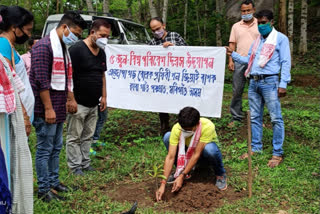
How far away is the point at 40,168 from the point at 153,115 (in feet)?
12.6

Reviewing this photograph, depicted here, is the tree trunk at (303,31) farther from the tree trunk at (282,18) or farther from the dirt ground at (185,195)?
the dirt ground at (185,195)

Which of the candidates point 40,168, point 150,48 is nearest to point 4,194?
point 40,168

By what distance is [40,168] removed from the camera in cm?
324

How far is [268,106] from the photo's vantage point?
415 centimetres

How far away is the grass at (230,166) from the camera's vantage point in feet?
10.6

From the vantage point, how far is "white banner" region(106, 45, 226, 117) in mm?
5109

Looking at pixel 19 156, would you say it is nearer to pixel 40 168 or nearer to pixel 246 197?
pixel 40 168

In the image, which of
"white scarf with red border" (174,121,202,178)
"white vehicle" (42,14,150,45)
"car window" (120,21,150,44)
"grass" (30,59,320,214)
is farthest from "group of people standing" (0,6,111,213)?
"car window" (120,21,150,44)

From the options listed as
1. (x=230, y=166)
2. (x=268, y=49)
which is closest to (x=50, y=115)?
(x=230, y=166)

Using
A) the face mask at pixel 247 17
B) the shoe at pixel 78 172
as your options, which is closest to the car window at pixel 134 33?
the face mask at pixel 247 17

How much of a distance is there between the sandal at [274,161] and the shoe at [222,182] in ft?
2.69

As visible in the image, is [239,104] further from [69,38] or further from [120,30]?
[120,30]

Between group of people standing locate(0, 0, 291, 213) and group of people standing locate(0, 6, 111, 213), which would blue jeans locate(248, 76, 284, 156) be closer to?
group of people standing locate(0, 0, 291, 213)

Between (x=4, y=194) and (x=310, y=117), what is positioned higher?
(x=4, y=194)
